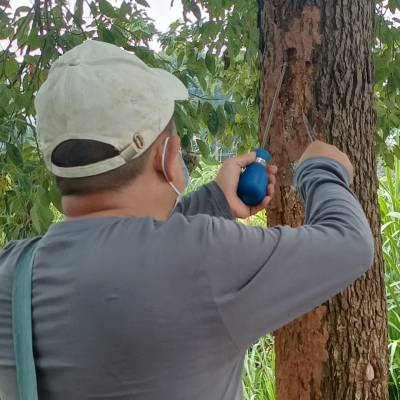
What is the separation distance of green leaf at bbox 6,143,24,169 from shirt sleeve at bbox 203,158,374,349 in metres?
1.24

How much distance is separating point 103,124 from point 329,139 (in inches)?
42.7

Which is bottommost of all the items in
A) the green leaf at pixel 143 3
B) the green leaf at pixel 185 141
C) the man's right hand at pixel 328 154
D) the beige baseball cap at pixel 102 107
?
the man's right hand at pixel 328 154

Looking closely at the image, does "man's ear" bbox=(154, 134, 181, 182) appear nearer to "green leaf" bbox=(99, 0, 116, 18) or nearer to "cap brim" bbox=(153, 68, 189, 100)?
"cap brim" bbox=(153, 68, 189, 100)

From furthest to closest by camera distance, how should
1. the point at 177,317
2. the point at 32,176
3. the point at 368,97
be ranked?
the point at 32,176 → the point at 368,97 → the point at 177,317

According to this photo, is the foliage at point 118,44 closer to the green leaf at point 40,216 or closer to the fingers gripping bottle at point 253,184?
the green leaf at point 40,216

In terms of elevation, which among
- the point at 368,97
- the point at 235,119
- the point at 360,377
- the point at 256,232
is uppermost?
the point at 235,119

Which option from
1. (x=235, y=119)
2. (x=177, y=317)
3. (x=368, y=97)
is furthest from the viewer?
(x=235, y=119)

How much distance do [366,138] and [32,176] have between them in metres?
1.15

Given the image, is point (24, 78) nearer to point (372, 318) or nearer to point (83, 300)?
point (372, 318)

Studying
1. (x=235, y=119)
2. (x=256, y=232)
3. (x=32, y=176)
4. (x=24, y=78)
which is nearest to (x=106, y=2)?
(x=24, y=78)

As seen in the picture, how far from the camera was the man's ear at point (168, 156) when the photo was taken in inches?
40.6

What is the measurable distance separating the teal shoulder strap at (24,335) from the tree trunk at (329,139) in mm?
1164

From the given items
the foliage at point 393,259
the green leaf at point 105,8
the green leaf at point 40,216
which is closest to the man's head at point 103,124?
the green leaf at point 40,216

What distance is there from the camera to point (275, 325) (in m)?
0.97
